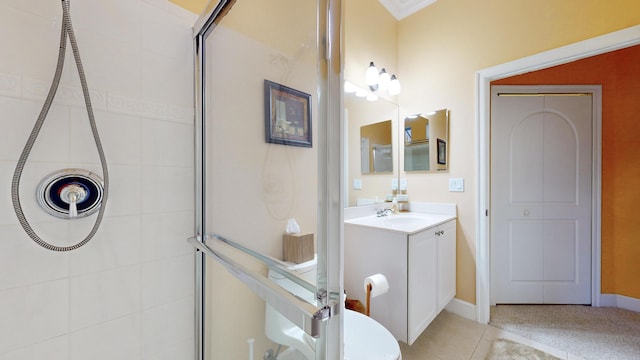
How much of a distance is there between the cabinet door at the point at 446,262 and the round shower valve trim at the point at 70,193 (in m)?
1.88

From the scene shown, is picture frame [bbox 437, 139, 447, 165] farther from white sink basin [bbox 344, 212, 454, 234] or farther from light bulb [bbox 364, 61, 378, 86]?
light bulb [bbox 364, 61, 378, 86]

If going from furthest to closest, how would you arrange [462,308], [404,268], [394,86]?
[394,86], [462,308], [404,268]

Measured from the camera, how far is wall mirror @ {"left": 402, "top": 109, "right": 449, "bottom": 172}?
2.21m

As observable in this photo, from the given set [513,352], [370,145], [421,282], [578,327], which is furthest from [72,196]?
[578,327]

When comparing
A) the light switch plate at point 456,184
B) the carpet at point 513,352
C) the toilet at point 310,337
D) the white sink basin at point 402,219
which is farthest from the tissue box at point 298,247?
the light switch plate at point 456,184

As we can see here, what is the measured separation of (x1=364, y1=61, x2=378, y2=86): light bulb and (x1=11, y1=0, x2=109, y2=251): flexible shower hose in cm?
182

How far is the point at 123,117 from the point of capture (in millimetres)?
905

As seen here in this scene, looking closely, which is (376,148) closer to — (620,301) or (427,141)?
(427,141)

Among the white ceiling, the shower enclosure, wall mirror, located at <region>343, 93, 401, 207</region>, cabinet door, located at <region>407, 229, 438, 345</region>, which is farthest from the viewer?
the white ceiling

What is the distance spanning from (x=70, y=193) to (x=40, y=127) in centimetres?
21

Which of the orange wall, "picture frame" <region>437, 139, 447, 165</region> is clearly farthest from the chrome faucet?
the orange wall

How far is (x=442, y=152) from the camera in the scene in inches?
87.7

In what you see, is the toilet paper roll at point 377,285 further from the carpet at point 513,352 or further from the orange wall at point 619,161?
the orange wall at point 619,161

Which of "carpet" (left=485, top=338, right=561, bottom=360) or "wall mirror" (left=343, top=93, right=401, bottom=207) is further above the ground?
"wall mirror" (left=343, top=93, right=401, bottom=207)
